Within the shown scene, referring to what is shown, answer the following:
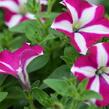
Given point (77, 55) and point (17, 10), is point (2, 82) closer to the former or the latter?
point (77, 55)

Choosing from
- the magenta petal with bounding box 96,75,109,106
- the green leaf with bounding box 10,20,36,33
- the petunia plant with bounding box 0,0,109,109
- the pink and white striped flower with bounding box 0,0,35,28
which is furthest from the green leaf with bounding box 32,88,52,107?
the pink and white striped flower with bounding box 0,0,35,28

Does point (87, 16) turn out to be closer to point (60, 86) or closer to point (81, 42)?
point (81, 42)

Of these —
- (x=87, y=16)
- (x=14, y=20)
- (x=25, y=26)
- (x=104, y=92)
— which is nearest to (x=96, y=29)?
(x=87, y=16)

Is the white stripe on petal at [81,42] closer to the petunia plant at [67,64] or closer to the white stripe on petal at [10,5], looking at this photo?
the petunia plant at [67,64]

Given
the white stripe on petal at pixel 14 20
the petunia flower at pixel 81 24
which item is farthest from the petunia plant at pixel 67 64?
the white stripe on petal at pixel 14 20

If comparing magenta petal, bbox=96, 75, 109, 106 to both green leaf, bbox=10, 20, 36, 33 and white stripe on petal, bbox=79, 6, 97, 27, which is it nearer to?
white stripe on petal, bbox=79, 6, 97, 27

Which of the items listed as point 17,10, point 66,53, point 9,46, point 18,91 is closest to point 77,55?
point 66,53
